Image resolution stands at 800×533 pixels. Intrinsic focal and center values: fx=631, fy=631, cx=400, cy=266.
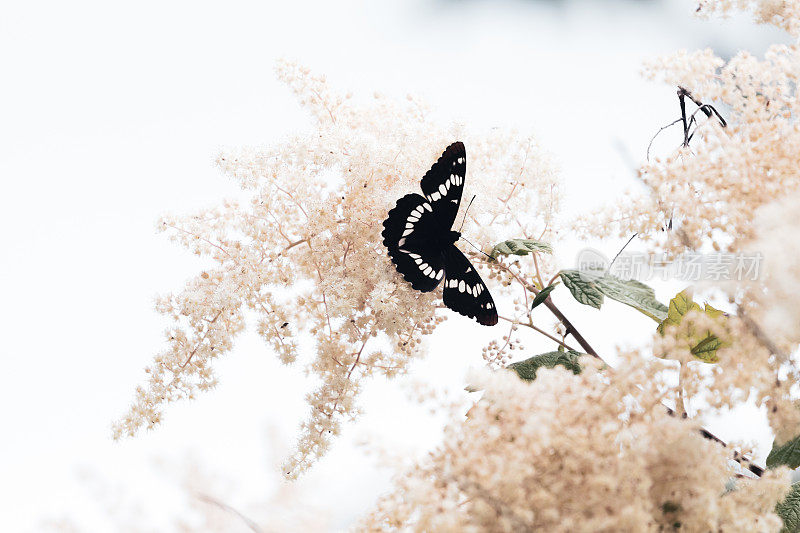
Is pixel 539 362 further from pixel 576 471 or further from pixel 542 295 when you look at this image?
pixel 576 471

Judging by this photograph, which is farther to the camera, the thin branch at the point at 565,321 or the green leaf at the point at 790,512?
the thin branch at the point at 565,321

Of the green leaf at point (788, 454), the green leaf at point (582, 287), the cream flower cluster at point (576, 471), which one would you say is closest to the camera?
the cream flower cluster at point (576, 471)

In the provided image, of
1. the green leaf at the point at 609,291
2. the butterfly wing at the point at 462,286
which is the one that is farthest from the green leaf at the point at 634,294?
the butterfly wing at the point at 462,286

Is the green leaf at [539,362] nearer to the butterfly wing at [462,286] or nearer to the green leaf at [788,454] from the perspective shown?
the butterfly wing at [462,286]

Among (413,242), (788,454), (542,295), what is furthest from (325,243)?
(788,454)

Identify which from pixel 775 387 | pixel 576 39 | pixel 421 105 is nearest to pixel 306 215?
pixel 421 105

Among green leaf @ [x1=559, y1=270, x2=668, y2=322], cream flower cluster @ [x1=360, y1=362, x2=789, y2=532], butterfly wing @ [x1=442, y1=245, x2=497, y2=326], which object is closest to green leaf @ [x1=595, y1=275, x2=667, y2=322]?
green leaf @ [x1=559, y1=270, x2=668, y2=322]
